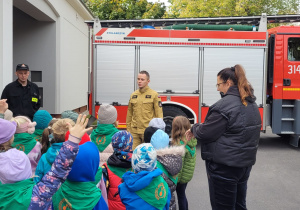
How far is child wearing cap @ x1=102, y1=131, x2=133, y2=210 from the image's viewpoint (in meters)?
3.26

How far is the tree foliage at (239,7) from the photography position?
72.5 ft

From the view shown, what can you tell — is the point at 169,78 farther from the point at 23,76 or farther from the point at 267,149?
the point at 23,76

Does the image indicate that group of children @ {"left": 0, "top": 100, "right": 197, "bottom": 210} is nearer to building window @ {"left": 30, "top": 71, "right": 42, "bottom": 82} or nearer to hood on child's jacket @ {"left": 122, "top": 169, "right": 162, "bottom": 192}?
hood on child's jacket @ {"left": 122, "top": 169, "right": 162, "bottom": 192}

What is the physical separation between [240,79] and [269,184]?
347 cm

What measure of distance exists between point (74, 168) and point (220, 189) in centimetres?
159

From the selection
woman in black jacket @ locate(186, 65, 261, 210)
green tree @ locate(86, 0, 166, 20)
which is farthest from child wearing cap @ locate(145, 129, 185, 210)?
green tree @ locate(86, 0, 166, 20)

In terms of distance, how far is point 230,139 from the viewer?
3.38 meters

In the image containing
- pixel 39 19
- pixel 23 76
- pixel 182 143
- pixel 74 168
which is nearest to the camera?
pixel 74 168

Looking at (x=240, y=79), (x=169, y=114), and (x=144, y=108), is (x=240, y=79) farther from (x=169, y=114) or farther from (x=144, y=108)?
(x=169, y=114)

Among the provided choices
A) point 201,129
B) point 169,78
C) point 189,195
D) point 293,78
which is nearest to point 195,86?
point 169,78

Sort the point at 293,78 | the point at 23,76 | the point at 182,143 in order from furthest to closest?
the point at 293,78, the point at 23,76, the point at 182,143

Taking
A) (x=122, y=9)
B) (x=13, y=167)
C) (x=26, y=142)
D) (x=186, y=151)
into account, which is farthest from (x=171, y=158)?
(x=122, y=9)

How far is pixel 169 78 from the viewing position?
9.06 meters

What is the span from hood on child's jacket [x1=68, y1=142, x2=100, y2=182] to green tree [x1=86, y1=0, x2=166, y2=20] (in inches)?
912
